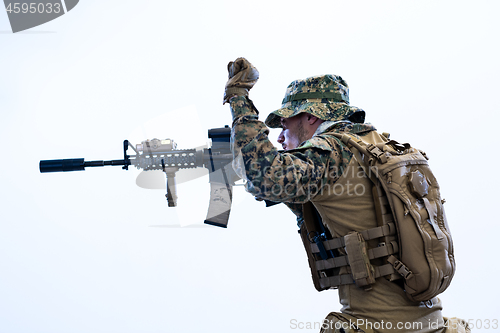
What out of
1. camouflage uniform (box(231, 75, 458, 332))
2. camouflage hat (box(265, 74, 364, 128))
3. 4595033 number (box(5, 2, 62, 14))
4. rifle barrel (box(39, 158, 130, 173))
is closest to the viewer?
camouflage uniform (box(231, 75, 458, 332))

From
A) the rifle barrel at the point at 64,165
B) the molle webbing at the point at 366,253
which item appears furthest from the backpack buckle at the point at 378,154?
the rifle barrel at the point at 64,165

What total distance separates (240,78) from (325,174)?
0.30 metres

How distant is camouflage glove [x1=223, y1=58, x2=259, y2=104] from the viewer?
3.13 feet

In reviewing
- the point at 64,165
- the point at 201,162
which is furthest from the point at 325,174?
the point at 64,165

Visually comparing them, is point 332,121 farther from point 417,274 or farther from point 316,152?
point 417,274

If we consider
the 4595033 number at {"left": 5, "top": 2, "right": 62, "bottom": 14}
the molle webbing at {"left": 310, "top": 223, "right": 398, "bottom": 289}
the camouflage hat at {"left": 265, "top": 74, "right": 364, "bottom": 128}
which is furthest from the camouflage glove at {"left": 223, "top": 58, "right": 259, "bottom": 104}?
the 4595033 number at {"left": 5, "top": 2, "right": 62, "bottom": 14}

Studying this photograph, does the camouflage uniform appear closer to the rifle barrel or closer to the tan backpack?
the tan backpack

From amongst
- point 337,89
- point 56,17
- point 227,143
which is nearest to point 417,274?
point 337,89

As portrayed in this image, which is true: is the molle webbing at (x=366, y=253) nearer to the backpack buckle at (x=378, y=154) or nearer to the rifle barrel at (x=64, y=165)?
the backpack buckle at (x=378, y=154)

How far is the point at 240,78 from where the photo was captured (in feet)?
3.13

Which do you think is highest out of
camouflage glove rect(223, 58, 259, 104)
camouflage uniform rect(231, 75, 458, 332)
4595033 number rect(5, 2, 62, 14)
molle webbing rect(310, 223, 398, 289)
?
4595033 number rect(5, 2, 62, 14)

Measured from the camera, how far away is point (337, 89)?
126 centimetres

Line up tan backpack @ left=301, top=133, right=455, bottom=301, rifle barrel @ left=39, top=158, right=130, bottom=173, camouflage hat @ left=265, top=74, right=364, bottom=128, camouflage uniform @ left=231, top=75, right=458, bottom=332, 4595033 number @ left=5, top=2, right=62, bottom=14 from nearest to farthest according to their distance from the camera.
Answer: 1. camouflage uniform @ left=231, top=75, right=458, bottom=332
2. tan backpack @ left=301, top=133, right=455, bottom=301
3. camouflage hat @ left=265, top=74, right=364, bottom=128
4. rifle barrel @ left=39, top=158, right=130, bottom=173
5. 4595033 number @ left=5, top=2, right=62, bottom=14

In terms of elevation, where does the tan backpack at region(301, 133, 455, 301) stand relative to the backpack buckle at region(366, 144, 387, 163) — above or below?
below
